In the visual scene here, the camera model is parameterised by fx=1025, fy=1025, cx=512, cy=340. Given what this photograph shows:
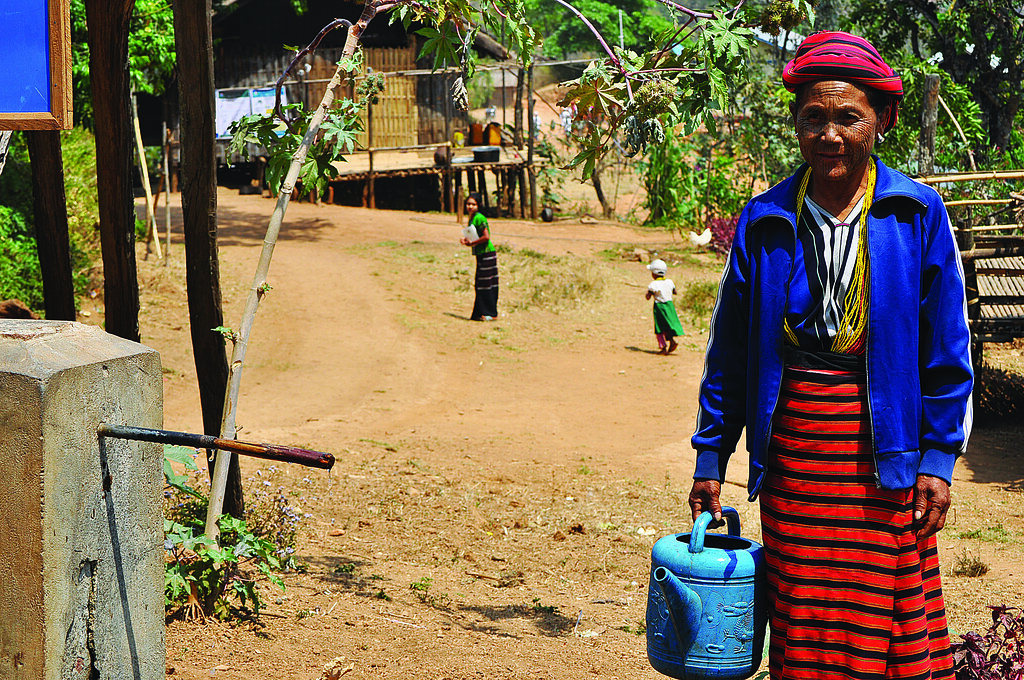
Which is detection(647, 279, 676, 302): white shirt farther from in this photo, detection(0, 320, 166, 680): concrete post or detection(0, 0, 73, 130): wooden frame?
detection(0, 320, 166, 680): concrete post

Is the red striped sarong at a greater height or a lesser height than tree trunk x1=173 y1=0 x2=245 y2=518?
lesser

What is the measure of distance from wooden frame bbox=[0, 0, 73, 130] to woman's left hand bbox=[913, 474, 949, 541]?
2155 mm

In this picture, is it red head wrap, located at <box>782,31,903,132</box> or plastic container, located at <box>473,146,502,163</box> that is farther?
plastic container, located at <box>473,146,502,163</box>

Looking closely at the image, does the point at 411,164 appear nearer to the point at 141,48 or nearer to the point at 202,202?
the point at 141,48

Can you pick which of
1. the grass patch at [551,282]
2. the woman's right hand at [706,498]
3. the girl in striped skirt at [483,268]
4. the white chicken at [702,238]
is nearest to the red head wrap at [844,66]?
the woman's right hand at [706,498]

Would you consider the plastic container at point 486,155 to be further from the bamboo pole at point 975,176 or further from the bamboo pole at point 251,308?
the bamboo pole at point 251,308

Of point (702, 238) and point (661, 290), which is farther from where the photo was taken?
point (702, 238)

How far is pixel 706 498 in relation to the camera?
8.59ft

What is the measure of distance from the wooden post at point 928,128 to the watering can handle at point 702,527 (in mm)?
6984

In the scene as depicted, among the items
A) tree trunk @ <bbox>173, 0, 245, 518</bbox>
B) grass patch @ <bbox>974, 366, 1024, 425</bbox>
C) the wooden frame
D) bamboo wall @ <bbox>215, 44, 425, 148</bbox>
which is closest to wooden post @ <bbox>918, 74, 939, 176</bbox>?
grass patch @ <bbox>974, 366, 1024, 425</bbox>

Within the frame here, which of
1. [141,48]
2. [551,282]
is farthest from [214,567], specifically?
[551,282]

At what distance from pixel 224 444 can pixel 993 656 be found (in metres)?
2.36

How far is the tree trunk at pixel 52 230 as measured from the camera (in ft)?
17.2

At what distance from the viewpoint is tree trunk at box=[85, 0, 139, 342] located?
4.18m
